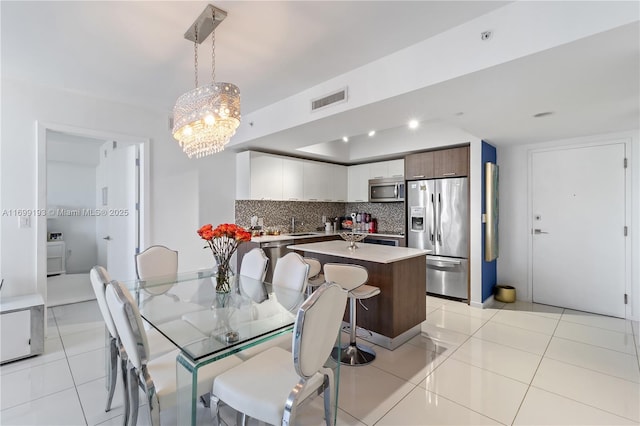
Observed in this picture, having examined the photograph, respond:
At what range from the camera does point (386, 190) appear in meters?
5.39

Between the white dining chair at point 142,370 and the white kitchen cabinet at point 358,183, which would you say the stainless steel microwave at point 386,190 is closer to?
the white kitchen cabinet at point 358,183

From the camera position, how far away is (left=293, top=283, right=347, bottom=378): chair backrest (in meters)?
1.30

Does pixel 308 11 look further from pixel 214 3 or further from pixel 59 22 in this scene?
pixel 59 22

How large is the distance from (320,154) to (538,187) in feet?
11.0

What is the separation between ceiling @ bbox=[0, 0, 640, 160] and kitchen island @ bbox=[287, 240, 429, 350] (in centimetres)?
136

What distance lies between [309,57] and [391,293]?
7.37 feet

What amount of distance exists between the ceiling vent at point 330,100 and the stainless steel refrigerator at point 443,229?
240 cm

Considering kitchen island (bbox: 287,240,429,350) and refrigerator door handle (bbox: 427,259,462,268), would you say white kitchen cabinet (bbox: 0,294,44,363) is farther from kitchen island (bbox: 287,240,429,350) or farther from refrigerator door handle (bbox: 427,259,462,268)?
refrigerator door handle (bbox: 427,259,462,268)

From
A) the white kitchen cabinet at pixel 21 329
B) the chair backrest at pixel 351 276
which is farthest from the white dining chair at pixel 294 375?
the white kitchen cabinet at pixel 21 329

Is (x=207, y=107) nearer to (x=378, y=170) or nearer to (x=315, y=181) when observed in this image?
(x=315, y=181)

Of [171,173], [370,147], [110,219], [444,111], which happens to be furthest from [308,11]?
[110,219]

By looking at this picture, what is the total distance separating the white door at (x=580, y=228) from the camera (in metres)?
3.72

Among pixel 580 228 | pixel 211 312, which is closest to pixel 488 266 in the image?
pixel 580 228

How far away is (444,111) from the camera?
9.06 ft
